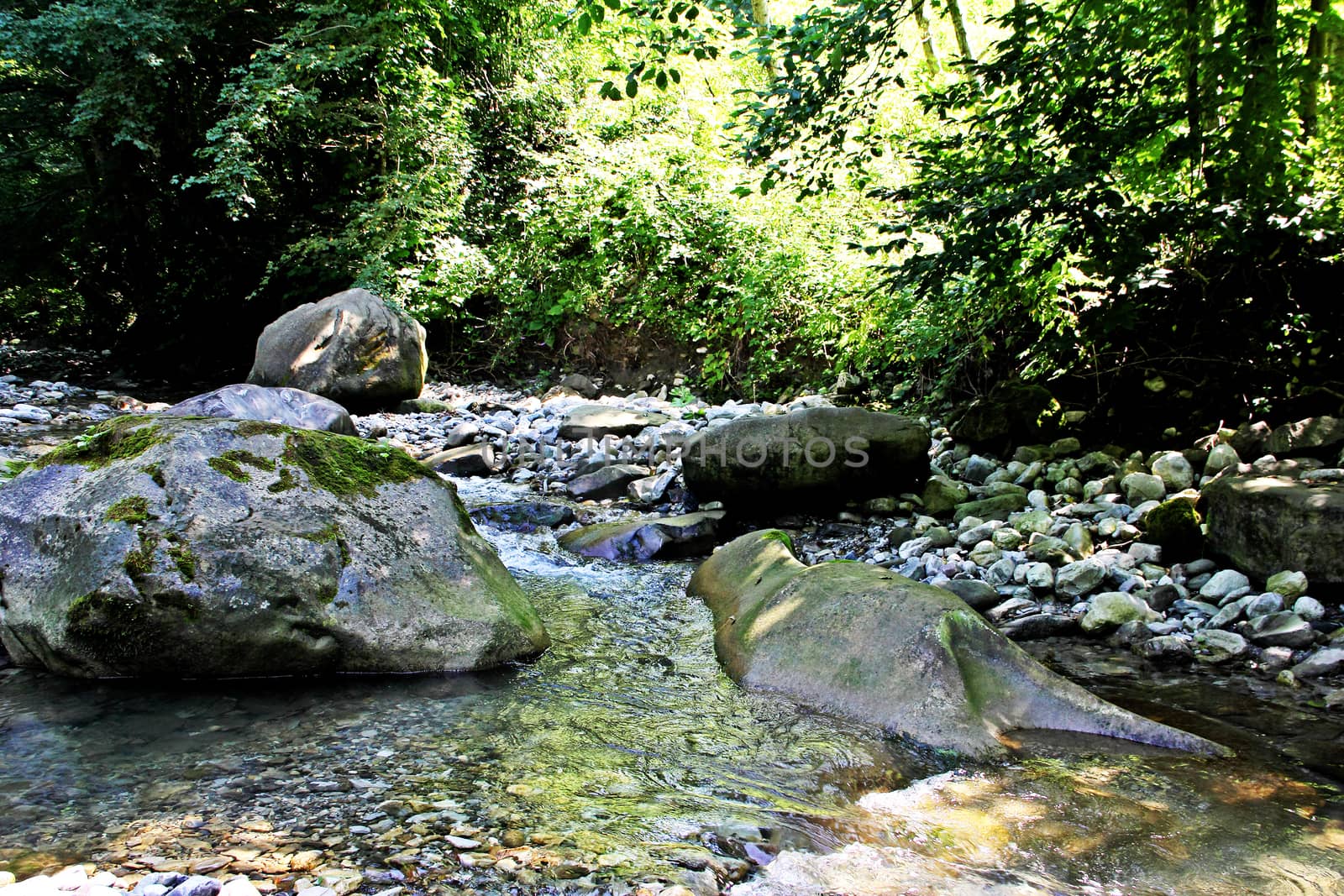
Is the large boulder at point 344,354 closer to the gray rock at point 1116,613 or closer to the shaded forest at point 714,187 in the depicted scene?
the shaded forest at point 714,187

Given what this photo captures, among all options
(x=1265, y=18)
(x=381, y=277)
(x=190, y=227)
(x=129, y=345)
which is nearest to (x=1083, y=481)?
(x=1265, y=18)

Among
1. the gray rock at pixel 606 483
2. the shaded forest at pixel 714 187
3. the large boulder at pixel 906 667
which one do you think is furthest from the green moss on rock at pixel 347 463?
the gray rock at pixel 606 483

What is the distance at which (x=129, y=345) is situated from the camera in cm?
1639

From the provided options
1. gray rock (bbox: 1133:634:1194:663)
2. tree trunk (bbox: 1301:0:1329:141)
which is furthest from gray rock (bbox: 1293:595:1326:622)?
tree trunk (bbox: 1301:0:1329:141)

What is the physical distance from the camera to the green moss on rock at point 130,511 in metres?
3.39

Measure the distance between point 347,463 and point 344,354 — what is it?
758 centimetres

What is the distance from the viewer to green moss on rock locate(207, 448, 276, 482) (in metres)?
3.67

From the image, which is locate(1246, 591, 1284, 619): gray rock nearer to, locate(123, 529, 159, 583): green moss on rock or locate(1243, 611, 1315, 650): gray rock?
locate(1243, 611, 1315, 650): gray rock

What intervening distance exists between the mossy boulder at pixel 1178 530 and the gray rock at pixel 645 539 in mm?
2831

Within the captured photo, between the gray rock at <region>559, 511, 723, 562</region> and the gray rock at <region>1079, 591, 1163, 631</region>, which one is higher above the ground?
the gray rock at <region>559, 511, 723, 562</region>

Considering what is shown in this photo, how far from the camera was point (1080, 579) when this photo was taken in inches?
185

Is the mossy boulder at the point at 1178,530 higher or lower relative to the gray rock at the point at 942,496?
lower

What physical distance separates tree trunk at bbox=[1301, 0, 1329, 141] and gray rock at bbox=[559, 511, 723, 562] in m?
4.47

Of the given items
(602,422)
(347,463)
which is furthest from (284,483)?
(602,422)
